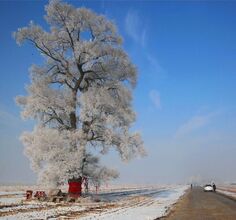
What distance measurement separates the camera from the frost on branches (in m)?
31.3

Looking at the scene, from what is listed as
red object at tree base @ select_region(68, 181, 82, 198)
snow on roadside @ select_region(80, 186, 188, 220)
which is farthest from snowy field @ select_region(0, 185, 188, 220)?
red object at tree base @ select_region(68, 181, 82, 198)

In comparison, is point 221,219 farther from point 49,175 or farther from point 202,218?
point 49,175

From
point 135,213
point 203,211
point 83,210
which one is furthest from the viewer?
point 83,210

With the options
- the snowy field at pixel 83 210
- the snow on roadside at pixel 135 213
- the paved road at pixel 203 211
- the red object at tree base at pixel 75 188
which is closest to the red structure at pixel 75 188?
the red object at tree base at pixel 75 188

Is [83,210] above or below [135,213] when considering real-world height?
above

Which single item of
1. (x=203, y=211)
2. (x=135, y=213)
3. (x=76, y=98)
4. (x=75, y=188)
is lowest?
(x=135, y=213)

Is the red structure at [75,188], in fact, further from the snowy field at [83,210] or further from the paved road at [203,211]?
the paved road at [203,211]

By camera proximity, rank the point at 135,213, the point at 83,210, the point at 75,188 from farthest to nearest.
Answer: the point at 75,188, the point at 83,210, the point at 135,213

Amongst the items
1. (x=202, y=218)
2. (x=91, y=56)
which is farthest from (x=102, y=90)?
(x=202, y=218)

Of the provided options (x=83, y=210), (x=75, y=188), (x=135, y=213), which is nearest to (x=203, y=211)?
(x=135, y=213)

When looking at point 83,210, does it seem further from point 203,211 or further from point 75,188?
point 75,188

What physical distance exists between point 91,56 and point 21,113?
7535mm

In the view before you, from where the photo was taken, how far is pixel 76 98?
34.8m

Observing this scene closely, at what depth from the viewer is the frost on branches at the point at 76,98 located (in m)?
31.3
